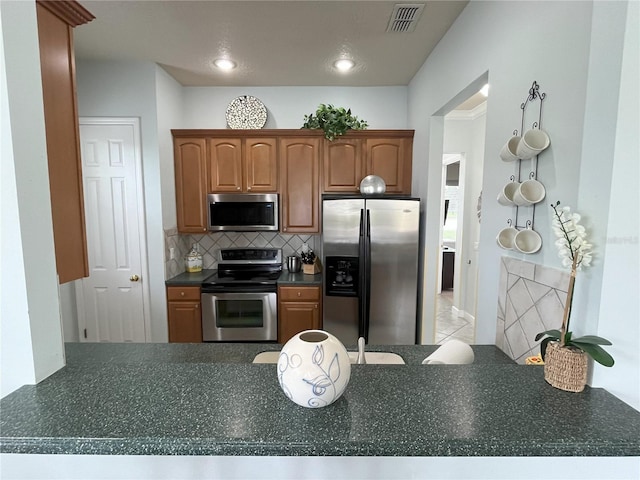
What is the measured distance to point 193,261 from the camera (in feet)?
10.9

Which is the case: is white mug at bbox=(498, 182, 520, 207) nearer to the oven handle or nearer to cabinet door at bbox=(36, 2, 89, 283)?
cabinet door at bbox=(36, 2, 89, 283)

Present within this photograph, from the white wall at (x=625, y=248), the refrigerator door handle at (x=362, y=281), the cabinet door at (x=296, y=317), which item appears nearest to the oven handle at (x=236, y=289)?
the cabinet door at (x=296, y=317)

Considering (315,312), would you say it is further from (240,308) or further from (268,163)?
(268,163)

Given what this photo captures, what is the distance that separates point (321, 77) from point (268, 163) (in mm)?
1004

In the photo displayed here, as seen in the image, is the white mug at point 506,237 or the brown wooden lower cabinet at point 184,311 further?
the brown wooden lower cabinet at point 184,311

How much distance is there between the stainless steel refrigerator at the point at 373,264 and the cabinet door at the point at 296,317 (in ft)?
0.89

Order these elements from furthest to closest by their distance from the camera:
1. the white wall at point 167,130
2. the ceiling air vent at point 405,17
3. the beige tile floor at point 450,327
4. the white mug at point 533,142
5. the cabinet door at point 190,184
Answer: the beige tile floor at point 450,327 → the cabinet door at point 190,184 → the white wall at point 167,130 → the ceiling air vent at point 405,17 → the white mug at point 533,142

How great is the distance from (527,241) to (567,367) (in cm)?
61

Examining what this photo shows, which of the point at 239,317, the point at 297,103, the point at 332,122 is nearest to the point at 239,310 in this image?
the point at 239,317

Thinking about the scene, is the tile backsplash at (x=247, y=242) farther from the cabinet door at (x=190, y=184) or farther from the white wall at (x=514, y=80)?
the white wall at (x=514, y=80)

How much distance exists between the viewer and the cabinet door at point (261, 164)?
123 inches

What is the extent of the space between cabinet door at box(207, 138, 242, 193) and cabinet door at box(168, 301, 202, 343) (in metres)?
1.18

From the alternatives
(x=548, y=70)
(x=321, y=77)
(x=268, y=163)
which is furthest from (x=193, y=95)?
(x=548, y=70)

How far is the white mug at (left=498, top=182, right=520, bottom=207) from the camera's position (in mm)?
1362
